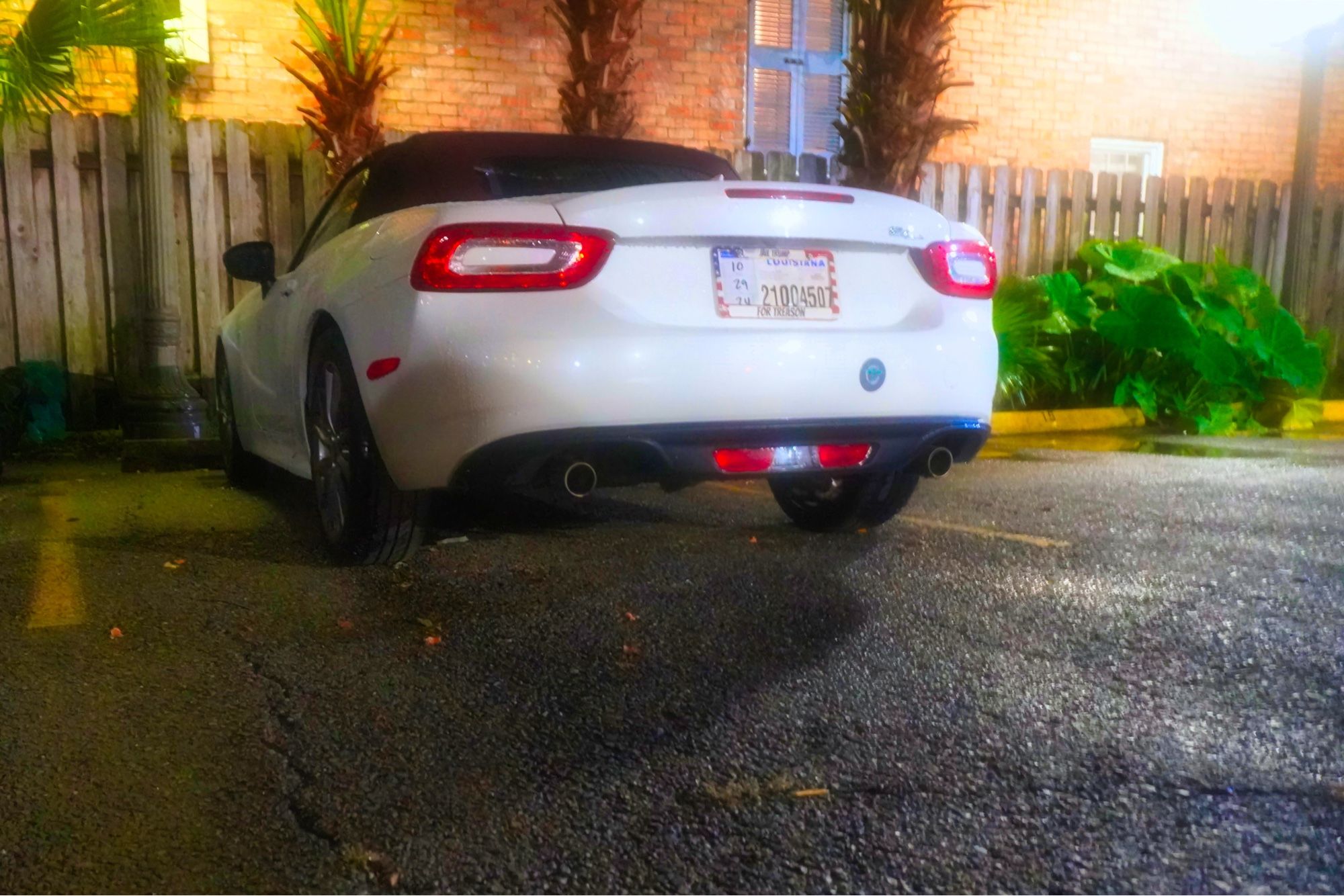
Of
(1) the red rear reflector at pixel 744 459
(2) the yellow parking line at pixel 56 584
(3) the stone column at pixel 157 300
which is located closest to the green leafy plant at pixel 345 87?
(3) the stone column at pixel 157 300

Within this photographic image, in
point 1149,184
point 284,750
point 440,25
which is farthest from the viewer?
point 440,25

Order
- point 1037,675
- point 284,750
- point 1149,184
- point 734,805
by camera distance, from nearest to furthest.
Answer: point 734,805
point 284,750
point 1037,675
point 1149,184

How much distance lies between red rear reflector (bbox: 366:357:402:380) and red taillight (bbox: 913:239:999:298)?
156cm

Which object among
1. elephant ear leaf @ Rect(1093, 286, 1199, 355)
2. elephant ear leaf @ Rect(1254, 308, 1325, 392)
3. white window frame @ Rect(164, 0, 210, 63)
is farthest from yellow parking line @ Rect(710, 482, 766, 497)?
white window frame @ Rect(164, 0, 210, 63)

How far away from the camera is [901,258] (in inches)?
140

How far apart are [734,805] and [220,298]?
6833 mm

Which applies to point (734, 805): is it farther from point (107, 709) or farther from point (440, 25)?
point (440, 25)

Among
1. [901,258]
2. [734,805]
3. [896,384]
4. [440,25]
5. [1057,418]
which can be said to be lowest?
[1057,418]

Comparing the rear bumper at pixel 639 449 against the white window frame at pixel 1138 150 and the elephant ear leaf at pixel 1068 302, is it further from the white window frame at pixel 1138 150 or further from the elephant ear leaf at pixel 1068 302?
the white window frame at pixel 1138 150

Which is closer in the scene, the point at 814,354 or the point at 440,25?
the point at 814,354

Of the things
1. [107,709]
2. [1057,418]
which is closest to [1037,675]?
[107,709]

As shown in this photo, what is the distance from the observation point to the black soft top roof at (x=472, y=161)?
3904 mm

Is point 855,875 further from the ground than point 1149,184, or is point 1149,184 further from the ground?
point 1149,184

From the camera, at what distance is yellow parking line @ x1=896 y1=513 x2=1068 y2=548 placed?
4305 mm
